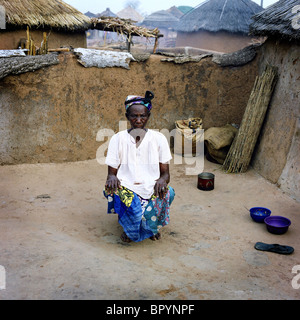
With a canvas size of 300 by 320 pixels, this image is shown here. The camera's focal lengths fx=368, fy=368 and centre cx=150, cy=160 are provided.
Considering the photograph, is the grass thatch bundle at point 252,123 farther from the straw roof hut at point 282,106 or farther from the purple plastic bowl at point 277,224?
the purple plastic bowl at point 277,224

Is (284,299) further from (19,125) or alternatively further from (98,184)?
(19,125)

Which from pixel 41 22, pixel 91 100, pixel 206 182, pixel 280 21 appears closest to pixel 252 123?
pixel 206 182

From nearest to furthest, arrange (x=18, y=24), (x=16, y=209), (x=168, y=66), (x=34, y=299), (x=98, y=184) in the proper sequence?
(x=34, y=299), (x=16, y=209), (x=98, y=184), (x=168, y=66), (x=18, y=24)

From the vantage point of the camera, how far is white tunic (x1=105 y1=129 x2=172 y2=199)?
129 inches

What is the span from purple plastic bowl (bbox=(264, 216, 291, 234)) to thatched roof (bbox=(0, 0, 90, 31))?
5928 millimetres

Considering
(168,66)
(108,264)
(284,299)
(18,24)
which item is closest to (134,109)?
(108,264)

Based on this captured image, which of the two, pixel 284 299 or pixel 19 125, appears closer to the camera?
pixel 284 299

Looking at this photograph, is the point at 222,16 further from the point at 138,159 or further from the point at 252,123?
the point at 138,159

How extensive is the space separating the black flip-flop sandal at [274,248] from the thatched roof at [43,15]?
6.16 meters

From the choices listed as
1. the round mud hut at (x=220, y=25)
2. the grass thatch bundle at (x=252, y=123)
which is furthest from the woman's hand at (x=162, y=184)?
the round mud hut at (x=220, y=25)

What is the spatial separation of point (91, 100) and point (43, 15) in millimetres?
3104

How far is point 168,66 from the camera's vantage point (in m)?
6.13

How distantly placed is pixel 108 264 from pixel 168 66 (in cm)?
408

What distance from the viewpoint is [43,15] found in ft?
25.0
